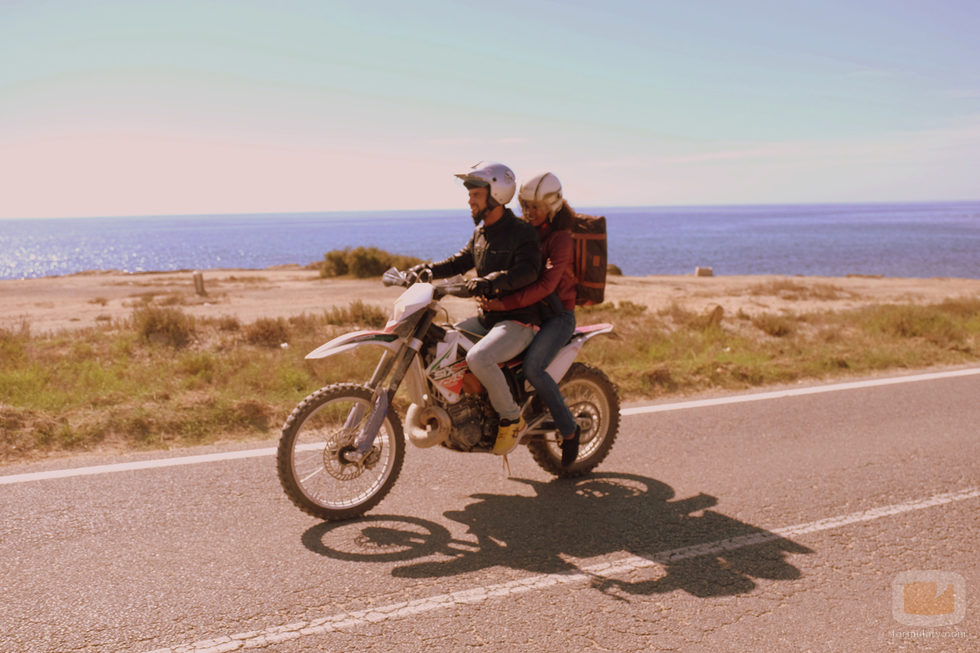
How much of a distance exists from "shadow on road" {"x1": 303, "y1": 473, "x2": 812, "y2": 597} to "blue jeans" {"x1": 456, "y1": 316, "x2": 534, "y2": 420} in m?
0.74

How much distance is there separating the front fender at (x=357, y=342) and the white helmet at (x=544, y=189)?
1.38 m

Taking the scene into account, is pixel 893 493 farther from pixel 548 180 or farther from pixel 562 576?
pixel 548 180

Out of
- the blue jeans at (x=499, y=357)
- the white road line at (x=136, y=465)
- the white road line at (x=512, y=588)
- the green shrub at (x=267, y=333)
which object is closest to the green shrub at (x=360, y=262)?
the green shrub at (x=267, y=333)

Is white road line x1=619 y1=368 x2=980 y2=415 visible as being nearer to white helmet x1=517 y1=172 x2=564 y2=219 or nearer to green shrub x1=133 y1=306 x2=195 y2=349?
white helmet x1=517 y1=172 x2=564 y2=219

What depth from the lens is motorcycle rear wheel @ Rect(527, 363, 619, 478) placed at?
546cm

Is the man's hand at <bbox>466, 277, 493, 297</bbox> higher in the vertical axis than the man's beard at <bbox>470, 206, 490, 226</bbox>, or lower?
lower

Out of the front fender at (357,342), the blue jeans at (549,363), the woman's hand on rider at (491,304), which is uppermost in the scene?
the woman's hand on rider at (491,304)

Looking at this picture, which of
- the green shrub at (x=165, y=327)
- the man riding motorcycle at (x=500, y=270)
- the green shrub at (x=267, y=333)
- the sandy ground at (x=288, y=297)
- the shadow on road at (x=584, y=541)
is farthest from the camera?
the sandy ground at (x=288, y=297)

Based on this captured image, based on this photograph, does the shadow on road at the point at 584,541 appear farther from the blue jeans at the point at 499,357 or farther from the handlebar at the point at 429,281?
the handlebar at the point at 429,281

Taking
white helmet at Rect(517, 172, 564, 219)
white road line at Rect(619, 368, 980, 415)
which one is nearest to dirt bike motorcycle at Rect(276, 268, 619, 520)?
white helmet at Rect(517, 172, 564, 219)

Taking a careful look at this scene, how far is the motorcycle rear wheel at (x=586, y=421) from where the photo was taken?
5.46 m

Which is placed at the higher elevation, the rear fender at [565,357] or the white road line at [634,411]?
the rear fender at [565,357]

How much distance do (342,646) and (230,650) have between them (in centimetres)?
49

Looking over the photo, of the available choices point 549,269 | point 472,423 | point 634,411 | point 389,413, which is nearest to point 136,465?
point 389,413
